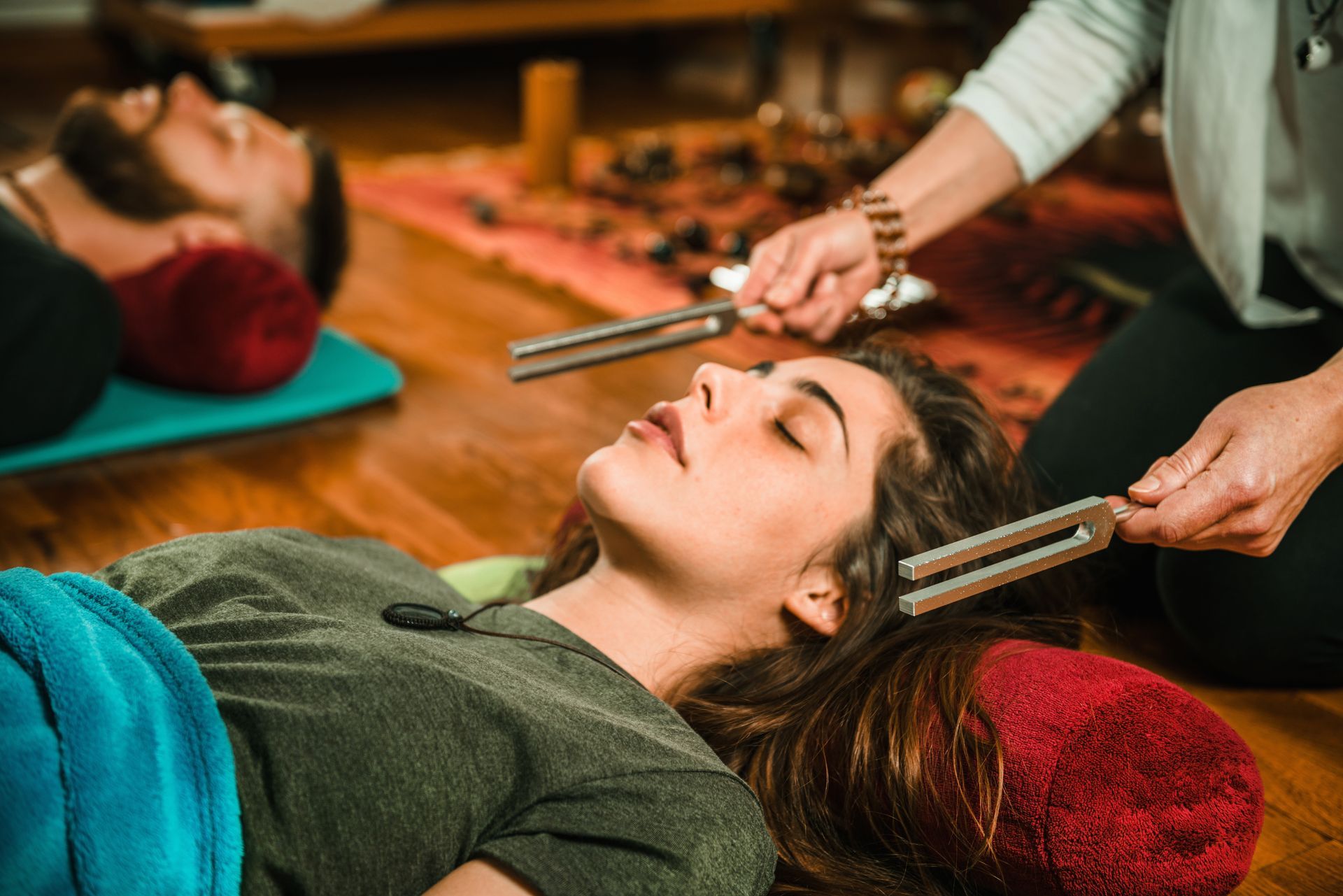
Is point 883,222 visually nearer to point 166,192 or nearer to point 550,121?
point 166,192

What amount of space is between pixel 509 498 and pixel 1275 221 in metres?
1.24

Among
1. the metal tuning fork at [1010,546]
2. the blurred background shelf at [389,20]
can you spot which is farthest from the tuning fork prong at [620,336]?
the blurred background shelf at [389,20]

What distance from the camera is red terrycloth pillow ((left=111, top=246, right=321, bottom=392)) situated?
2293 mm

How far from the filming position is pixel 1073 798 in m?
1.03

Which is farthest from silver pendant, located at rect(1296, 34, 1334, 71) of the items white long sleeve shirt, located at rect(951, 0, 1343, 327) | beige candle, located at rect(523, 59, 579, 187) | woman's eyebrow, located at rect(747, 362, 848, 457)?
beige candle, located at rect(523, 59, 579, 187)

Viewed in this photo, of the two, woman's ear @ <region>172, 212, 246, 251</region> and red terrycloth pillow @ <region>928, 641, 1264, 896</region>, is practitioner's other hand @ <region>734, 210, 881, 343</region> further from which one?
woman's ear @ <region>172, 212, 246, 251</region>

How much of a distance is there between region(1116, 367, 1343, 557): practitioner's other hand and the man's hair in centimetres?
196

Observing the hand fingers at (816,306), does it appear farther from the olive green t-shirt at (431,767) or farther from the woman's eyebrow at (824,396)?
the olive green t-shirt at (431,767)

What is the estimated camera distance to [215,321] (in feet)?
7.52

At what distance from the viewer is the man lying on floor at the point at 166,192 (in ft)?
7.94

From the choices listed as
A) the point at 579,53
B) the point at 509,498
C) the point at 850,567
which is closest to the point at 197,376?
the point at 509,498

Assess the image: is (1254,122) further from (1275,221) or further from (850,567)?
(850,567)

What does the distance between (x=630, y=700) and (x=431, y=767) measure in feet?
0.75

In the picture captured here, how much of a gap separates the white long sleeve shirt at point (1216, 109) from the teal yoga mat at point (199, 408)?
1.33m
